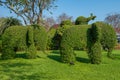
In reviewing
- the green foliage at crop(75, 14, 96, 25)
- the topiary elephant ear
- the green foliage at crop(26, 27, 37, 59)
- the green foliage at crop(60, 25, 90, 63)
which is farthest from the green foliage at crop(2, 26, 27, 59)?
the green foliage at crop(75, 14, 96, 25)

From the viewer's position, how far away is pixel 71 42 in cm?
1420

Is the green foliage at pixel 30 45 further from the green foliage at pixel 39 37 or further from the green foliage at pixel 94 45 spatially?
the green foliage at pixel 94 45

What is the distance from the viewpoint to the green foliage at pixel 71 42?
1411 centimetres

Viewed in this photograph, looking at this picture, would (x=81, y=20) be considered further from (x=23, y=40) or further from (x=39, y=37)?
(x=23, y=40)

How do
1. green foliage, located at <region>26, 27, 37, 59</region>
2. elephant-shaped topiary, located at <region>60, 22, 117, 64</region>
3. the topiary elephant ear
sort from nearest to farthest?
elephant-shaped topiary, located at <region>60, 22, 117, 64</region>
green foliage, located at <region>26, 27, 37, 59</region>
the topiary elephant ear

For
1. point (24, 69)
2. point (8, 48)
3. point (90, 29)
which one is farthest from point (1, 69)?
point (90, 29)

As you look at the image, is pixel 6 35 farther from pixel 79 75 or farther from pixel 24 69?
pixel 79 75

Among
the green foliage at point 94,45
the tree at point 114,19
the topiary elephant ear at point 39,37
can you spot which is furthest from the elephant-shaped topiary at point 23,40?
the tree at point 114,19

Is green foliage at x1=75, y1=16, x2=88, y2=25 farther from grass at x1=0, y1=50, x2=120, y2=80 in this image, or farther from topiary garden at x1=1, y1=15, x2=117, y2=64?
grass at x1=0, y1=50, x2=120, y2=80

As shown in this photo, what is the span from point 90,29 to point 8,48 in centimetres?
457

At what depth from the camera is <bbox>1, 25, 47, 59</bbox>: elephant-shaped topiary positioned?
15367mm

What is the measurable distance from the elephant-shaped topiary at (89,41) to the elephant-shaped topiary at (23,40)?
192 cm

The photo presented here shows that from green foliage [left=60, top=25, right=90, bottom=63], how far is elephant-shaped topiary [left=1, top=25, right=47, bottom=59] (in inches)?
75.6

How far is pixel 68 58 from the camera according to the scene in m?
14.1
